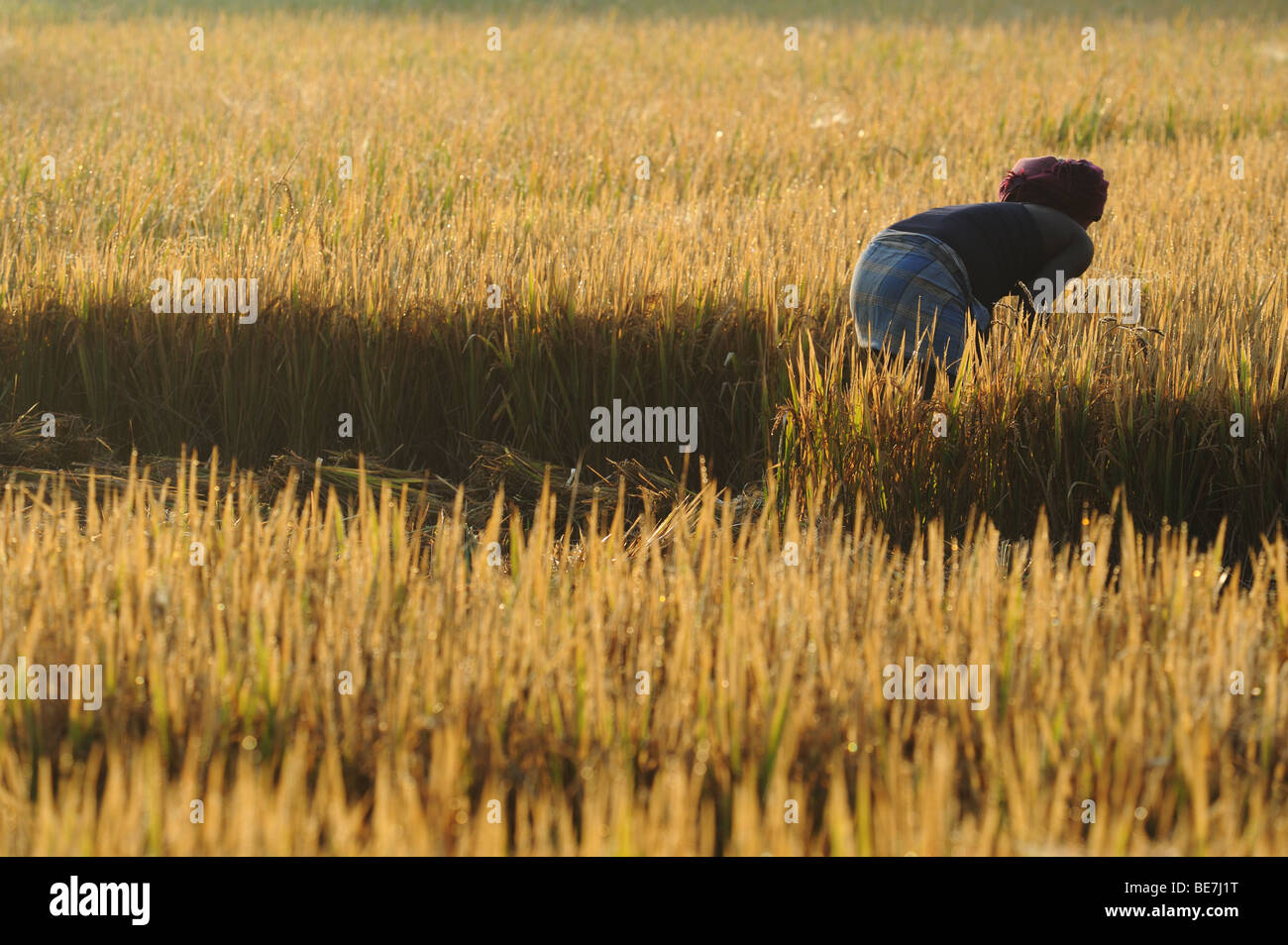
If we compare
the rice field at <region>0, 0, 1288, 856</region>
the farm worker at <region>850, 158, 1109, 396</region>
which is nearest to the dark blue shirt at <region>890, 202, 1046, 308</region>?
the farm worker at <region>850, 158, 1109, 396</region>

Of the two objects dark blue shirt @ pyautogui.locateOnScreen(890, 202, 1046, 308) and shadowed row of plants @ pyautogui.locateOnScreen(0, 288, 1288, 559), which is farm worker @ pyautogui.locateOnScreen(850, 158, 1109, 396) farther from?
shadowed row of plants @ pyautogui.locateOnScreen(0, 288, 1288, 559)

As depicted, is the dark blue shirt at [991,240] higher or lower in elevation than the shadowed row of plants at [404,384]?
higher

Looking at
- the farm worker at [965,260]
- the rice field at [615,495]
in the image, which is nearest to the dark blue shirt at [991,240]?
the farm worker at [965,260]

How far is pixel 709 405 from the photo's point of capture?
155 inches

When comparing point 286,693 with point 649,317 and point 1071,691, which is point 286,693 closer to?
point 1071,691

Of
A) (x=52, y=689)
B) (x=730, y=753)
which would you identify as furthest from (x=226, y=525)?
(x=730, y=753)

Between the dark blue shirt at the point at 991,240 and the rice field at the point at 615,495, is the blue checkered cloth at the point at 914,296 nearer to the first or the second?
the dark blue shirt at the point at 991,240

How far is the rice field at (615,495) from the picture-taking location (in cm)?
175

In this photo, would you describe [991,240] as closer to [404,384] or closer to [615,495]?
[615,495]

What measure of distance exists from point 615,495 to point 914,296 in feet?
3.33

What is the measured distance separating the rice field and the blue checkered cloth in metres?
0.15

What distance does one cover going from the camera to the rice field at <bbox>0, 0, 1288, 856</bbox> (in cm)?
175

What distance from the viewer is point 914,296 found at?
137 inches

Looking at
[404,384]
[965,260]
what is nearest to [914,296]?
[965,260]
